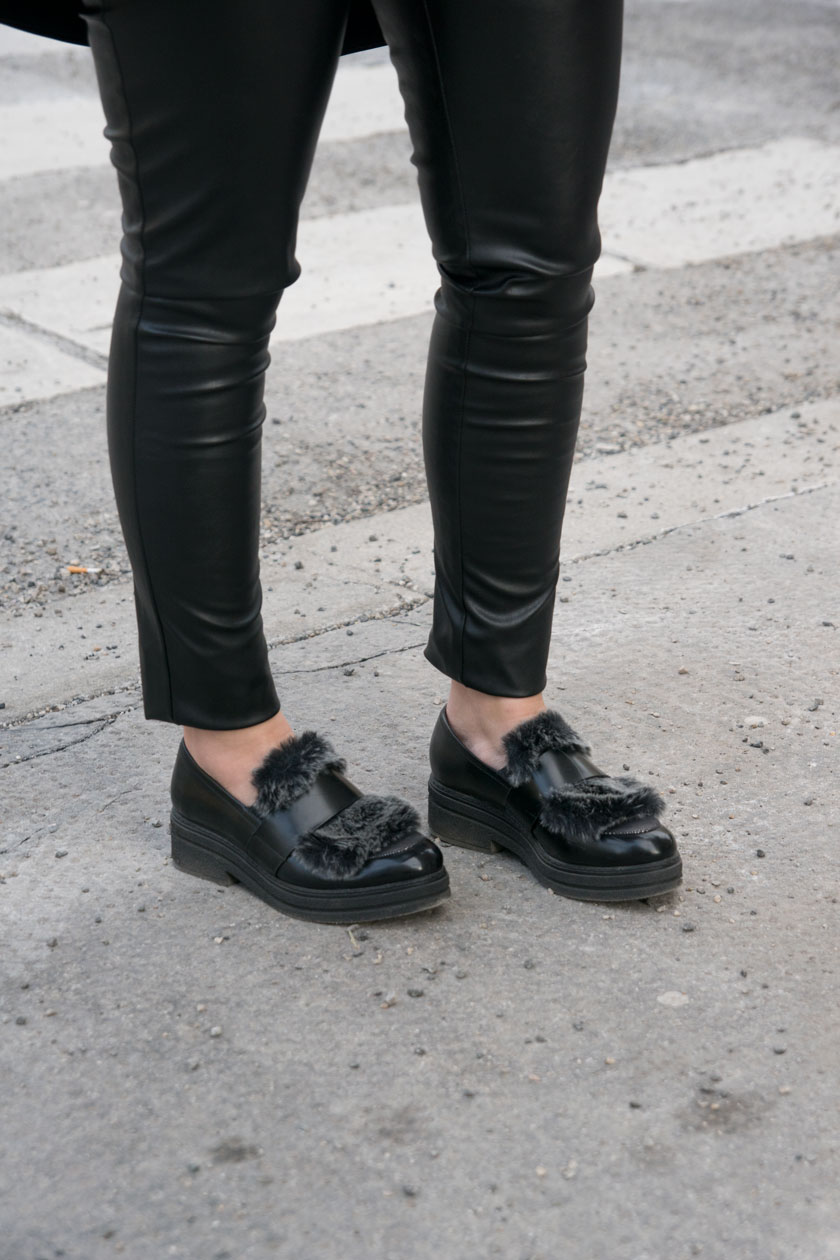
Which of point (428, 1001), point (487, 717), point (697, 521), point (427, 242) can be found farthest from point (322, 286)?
point (428, 1001)

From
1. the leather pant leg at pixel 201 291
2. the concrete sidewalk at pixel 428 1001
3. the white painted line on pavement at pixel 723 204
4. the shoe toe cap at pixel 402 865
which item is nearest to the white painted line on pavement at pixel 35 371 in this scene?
the concrete sidewalk at pixel 428 1001

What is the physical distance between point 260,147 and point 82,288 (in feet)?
8.85

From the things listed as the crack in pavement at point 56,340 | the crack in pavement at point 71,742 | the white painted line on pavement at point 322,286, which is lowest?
the white painted line on pavement at point 322,286

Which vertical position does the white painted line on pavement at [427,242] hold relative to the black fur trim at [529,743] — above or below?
below

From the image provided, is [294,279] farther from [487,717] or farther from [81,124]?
[81,124]

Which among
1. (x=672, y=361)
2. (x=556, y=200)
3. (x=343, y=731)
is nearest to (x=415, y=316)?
(x=672, y=361)

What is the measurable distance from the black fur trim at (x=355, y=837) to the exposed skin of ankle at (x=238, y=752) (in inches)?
3.7

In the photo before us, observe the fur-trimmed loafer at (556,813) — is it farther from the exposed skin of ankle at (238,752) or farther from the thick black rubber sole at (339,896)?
the exposed skin of ankle at (238,752)

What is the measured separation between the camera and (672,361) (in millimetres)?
3684

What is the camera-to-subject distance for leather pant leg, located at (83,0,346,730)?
1.41 m

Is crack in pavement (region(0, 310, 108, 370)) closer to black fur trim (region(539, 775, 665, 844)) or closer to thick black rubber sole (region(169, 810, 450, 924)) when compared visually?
thick black rubber sole (region(169, 810, 450, 924))

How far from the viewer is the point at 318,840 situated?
5.61ft

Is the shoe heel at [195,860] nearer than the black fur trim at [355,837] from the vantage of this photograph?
No

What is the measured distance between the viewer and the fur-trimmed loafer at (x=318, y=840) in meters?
1.70
